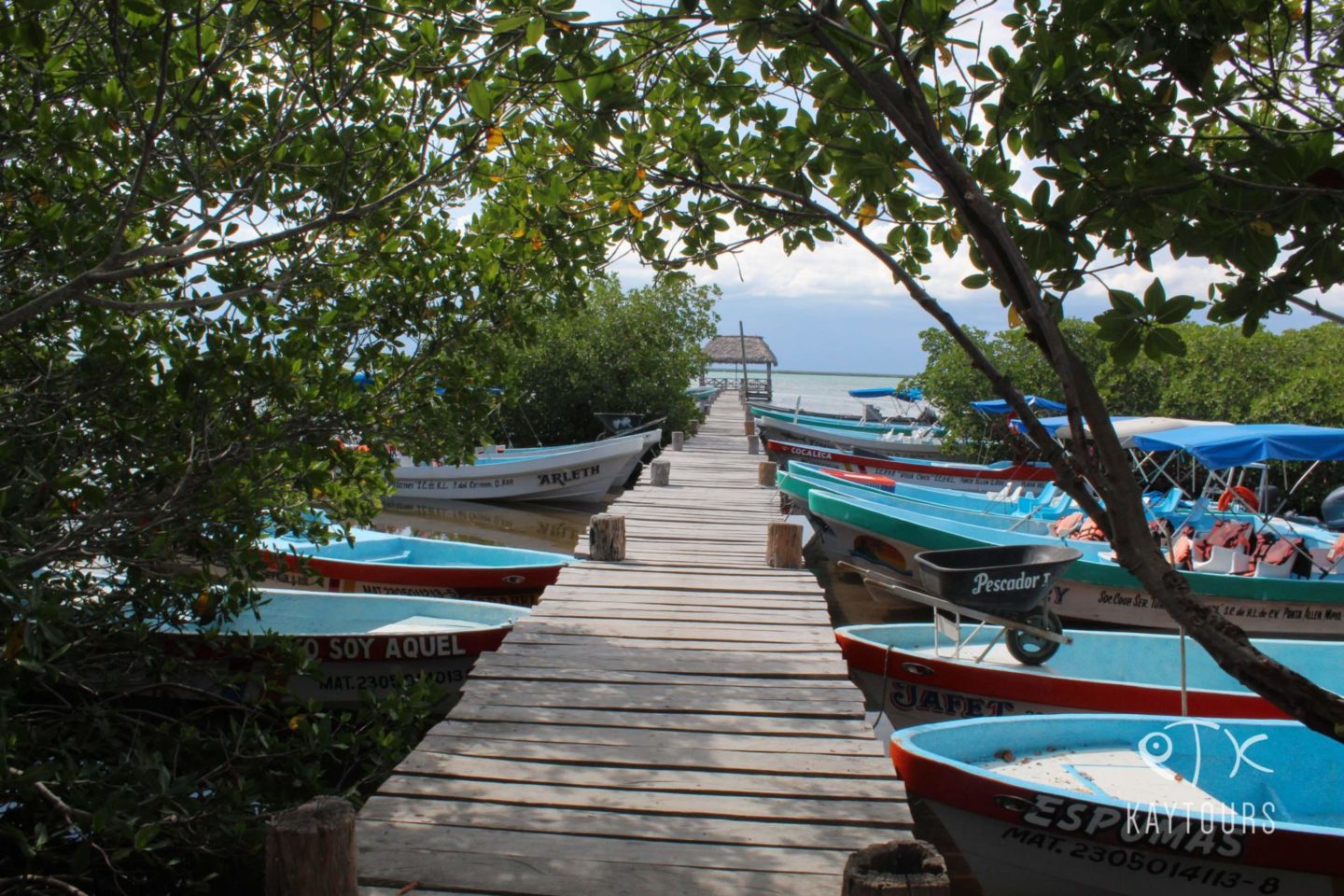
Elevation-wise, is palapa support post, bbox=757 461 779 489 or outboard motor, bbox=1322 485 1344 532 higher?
palapa support post, bbox=757 461 779 489

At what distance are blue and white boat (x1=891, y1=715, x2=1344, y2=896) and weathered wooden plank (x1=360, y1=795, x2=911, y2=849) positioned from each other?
159cm

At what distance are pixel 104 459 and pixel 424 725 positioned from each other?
2.59m

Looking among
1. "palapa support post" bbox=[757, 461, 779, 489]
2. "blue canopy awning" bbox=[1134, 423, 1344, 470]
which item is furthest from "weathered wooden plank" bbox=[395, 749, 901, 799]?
"blue canopy awning" bbox=[1134, 423, 1344, 470]

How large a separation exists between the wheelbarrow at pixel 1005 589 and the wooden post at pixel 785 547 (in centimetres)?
72

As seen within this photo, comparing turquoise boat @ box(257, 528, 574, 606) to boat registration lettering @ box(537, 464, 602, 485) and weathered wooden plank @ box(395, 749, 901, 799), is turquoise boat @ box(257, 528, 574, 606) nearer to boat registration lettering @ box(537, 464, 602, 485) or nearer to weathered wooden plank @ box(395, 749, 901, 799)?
weathered wooden plank @ box(395, 749, 901, 799)

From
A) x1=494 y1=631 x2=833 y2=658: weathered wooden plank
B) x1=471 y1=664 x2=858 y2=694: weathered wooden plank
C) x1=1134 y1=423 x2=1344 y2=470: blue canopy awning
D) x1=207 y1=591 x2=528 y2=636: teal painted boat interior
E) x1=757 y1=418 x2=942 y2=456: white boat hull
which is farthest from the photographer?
x1=757 y1=418 x2=942 y2=456: white boat hull

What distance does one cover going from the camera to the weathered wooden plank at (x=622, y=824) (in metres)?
3.24

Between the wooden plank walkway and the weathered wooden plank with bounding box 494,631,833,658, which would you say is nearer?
the wooden plank walkway

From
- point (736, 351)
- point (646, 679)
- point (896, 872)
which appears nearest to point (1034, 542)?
point (646, 679)

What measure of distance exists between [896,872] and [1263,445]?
35.9 feet

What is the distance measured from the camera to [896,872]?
6.77ft

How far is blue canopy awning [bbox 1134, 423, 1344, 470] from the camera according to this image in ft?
35.6

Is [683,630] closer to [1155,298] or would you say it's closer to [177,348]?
[177,348]

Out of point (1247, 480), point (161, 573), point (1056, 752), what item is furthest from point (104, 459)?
point (1247, 480)
